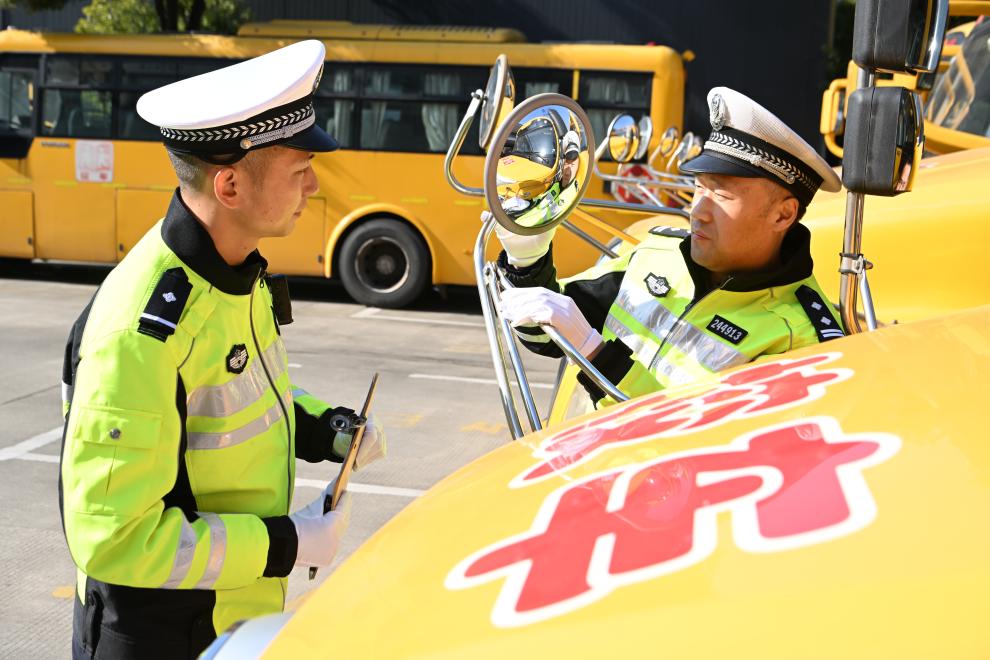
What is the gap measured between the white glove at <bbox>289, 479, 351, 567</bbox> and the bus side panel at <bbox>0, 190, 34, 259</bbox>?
36.9 feet

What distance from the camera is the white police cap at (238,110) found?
1896 millimetres

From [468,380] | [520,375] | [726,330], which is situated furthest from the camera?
[468,380]

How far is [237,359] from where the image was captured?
1939mm

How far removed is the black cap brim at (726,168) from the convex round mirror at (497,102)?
0.47 meters

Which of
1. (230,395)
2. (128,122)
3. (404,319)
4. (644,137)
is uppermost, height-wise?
(644,137)

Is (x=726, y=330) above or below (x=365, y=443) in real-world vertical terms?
above

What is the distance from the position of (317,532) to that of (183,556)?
26 cm

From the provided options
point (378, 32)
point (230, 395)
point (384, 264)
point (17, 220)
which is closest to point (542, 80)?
point (378, 32)

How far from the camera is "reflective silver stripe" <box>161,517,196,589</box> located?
70.2 inches

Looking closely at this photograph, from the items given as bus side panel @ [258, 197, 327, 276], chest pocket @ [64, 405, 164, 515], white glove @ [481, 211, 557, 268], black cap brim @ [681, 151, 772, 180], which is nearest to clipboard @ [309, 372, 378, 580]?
chest pocket @ [64, 405, 164, 515]

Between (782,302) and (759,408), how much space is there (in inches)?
41.4

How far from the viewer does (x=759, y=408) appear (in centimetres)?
167

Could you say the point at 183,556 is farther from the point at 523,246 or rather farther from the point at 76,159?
the point at 76,159

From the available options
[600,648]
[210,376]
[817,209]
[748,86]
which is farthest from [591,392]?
[748,86]
